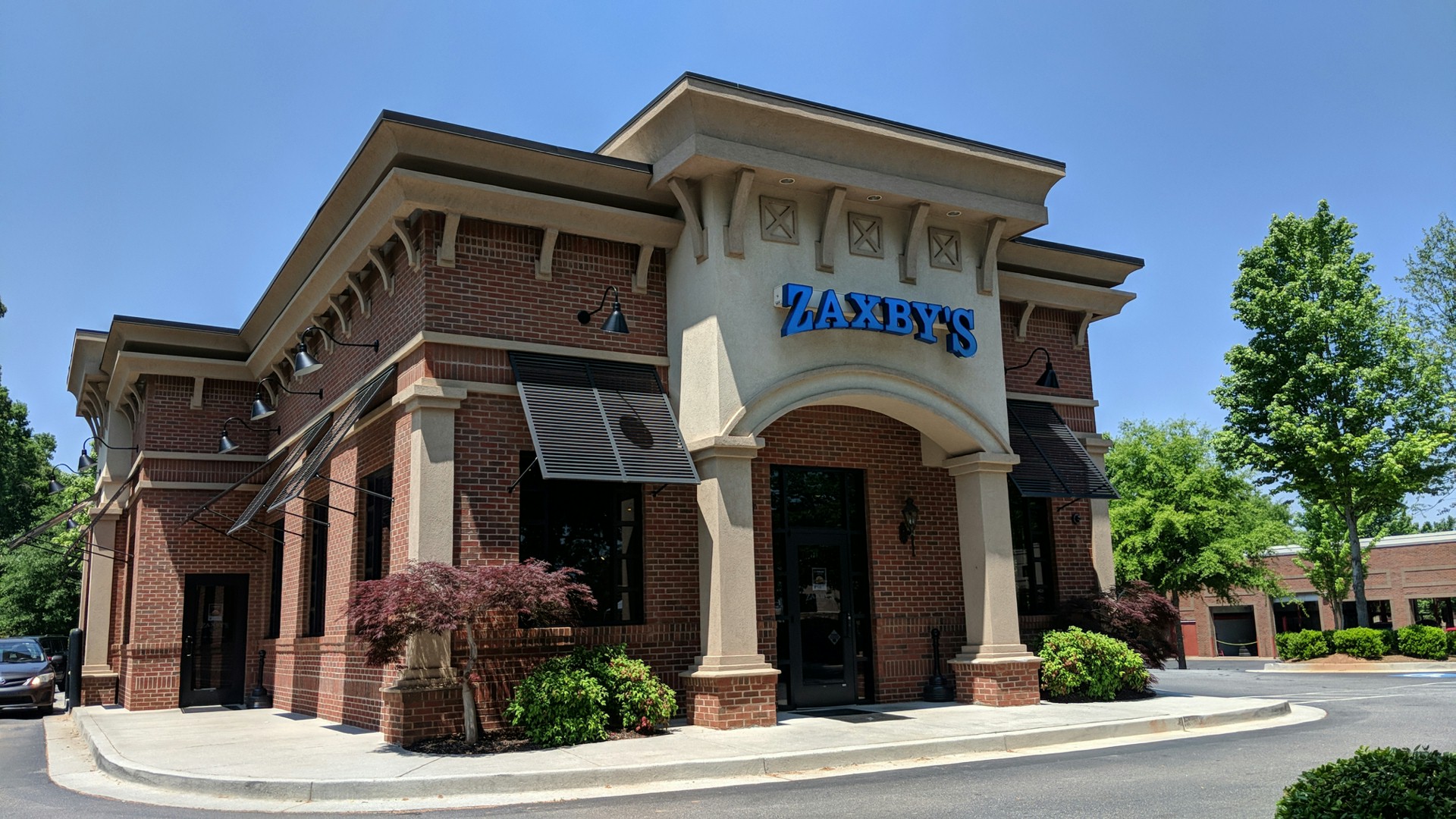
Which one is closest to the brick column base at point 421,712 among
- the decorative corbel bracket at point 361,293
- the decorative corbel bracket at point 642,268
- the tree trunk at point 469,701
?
the tree trunk at point 469,701

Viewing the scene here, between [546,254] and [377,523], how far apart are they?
4.57 meters

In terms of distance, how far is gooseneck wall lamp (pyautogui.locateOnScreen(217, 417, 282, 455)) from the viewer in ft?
68.0

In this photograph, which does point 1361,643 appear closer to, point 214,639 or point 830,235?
point 830,235

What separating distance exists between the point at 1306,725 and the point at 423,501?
37.2 ft

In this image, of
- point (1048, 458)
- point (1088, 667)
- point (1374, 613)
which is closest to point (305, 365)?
point (1048, 458)

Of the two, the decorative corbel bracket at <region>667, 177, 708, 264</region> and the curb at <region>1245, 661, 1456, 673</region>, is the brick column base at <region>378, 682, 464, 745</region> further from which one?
the curb at <region>1245, 661, 1456, 673</region>

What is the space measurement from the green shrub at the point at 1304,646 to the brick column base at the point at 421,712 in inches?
1057

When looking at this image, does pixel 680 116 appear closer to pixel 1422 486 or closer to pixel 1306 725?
pixel 1306 725

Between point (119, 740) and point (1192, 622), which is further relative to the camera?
point (1192, 622)

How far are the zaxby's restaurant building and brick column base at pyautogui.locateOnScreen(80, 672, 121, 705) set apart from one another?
20.6 feet

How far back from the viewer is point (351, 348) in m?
17.0

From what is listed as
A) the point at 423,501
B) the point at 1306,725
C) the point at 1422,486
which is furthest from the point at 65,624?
the point at 1422,486

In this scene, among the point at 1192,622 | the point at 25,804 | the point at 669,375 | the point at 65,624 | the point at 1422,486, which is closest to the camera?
the point at 25,804

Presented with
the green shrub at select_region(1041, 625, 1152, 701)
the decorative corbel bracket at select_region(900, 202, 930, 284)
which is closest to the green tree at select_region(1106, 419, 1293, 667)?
the green shrub at select_region(1041, 625, 1152, 701)
